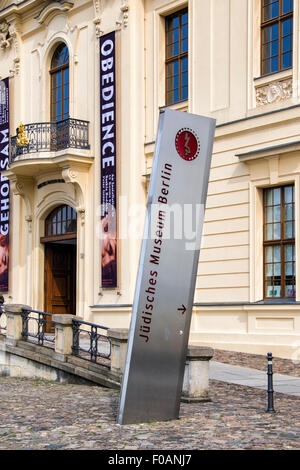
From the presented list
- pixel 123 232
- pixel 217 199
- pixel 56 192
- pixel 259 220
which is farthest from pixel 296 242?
pixel 56 192

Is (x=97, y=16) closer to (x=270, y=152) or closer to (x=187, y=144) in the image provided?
(x=270, y=152)

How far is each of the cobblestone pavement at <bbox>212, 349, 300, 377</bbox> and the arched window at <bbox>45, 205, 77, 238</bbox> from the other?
849cm

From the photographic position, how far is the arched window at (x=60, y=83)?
2558 cm

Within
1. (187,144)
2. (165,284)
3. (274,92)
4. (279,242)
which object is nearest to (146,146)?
(274,92)

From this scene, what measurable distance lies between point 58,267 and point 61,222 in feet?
6.11

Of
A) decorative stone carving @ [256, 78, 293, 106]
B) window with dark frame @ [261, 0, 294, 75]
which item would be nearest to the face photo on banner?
decorative stone carving @ [256, 78, 293, 106]

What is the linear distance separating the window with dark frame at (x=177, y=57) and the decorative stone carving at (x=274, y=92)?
3058 mm

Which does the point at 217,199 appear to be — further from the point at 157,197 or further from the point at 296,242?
the point at 157,197

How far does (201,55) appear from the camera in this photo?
66.9ft

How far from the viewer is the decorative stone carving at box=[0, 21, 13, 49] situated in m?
27.8

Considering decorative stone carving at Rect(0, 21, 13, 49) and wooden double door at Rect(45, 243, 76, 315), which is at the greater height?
decorative stone carving at Rect(0, 21, 13, 49)

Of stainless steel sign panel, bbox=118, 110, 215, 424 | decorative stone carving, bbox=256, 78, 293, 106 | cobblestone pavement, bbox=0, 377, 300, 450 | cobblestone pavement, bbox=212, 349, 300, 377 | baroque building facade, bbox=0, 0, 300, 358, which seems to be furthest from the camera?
baroque building facade, bbox=0, 0, 300, 358

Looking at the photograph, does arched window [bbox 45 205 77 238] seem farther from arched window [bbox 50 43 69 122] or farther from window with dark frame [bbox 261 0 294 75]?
window with dark frame [bbox 261 0 294 75]

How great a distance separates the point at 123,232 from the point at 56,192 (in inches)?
164
